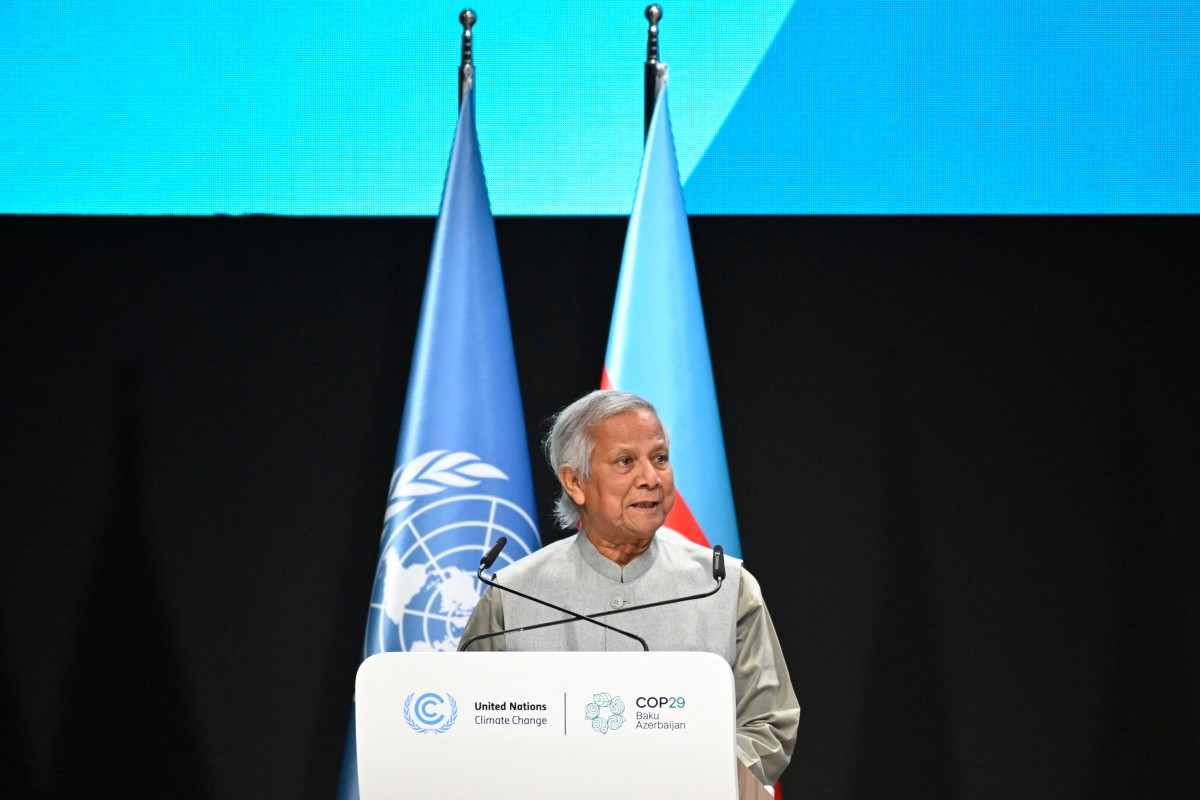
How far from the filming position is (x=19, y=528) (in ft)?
10.8

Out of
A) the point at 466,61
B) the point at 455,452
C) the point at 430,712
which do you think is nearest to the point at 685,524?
the point at 455,452

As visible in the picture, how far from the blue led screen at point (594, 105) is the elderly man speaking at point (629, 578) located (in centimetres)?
154

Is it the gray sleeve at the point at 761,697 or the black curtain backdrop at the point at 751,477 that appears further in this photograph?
the black curtain backdrop at the point at 751,477

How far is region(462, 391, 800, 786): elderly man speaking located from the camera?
1812 mm

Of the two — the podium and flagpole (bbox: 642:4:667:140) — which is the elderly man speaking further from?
flagpole (bbox: 642:4:667:140)

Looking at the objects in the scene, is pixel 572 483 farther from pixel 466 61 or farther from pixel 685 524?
pixel 466 61

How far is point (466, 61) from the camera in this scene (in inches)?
121

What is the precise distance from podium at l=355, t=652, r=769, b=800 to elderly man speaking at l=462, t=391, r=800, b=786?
46 cm

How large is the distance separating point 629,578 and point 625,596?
1.5 inches

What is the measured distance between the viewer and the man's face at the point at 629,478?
6.03 ft

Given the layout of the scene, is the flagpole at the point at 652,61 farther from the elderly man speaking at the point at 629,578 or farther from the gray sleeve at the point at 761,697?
the gray sleeve at the point at 761,697

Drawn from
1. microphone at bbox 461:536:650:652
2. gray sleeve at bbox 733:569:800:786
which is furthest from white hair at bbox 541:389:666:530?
gray sleeve at bbox 733:569:800:786

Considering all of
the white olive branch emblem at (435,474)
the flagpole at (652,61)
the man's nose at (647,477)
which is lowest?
the man's nose at (647,477)

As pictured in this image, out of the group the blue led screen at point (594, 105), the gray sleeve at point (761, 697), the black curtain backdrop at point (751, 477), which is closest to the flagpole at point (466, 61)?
the blue led screen at point (594, 105)
